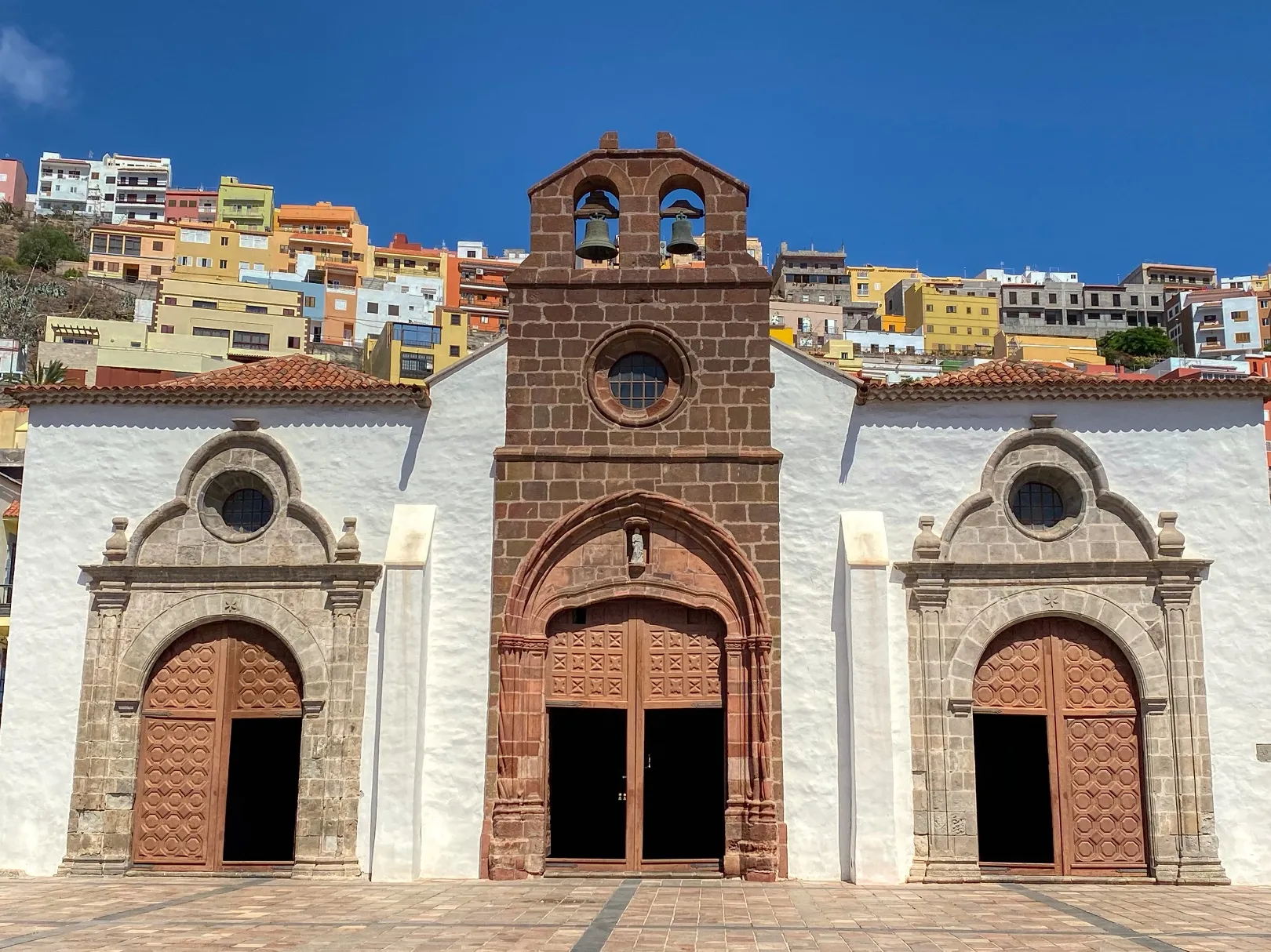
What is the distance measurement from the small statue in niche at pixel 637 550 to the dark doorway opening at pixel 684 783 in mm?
1716

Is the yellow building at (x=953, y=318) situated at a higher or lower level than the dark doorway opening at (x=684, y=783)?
higher

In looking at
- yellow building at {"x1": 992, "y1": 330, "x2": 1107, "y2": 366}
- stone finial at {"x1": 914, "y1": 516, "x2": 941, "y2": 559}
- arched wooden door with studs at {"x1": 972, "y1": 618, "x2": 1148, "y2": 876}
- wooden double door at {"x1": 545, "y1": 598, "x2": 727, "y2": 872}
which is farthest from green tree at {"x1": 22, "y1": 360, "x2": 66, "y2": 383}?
yellow building at {"x1": 992, "y1": 330, "x2": 1107, "y2": 366}

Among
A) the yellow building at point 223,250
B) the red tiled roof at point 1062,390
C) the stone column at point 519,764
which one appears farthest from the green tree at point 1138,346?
the stone column at point 519,764

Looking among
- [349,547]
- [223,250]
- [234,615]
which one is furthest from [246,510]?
[223,250]

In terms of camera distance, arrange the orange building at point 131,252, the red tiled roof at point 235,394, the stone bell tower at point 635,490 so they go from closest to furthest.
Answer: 1. the stone bell tower at point 635,490
2. the red tiled roof at point 235,394
3. the orange building at point 131,252

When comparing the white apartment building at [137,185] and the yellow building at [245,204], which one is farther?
the white apartment building at [137,185]

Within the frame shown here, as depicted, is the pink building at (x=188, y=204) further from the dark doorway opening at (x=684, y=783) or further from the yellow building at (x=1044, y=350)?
the dark doorway opening at (x=684, y=783)

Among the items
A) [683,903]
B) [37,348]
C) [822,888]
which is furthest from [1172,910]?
[37,348]

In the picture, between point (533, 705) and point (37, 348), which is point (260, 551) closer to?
point (533, 705)

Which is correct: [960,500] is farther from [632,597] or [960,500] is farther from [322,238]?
[322,238]

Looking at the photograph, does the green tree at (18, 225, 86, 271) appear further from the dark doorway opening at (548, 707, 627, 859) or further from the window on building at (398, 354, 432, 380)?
the dark doorway opening at (548, 707, 627, 859)

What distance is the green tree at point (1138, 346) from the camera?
72438mm

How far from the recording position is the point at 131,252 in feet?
268

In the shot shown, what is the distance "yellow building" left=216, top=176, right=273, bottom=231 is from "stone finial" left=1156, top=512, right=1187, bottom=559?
84.0 meters
